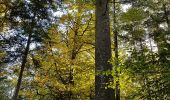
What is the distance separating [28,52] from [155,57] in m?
12.1

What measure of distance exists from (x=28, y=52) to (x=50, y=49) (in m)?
1.53

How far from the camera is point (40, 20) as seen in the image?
54.0ft

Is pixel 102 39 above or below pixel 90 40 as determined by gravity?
below

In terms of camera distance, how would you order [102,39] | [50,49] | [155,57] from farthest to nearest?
[50,49], [102,39], [155,57]

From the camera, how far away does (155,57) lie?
17.6ft

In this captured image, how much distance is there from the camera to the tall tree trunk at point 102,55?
586 centimetres

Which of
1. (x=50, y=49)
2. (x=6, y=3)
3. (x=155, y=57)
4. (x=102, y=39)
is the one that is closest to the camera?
(x=155, y=57)

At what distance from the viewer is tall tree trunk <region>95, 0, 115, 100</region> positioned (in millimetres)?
5855

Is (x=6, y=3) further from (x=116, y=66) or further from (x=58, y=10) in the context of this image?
(x=116, y=66)

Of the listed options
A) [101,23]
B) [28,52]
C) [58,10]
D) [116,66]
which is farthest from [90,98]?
[116,66]

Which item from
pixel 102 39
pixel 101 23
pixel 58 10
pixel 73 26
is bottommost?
pixel 102 39

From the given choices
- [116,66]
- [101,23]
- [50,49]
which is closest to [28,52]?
[50,49]

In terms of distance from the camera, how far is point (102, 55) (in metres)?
6.38

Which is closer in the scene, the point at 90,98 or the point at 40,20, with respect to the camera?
the point at 90,98
